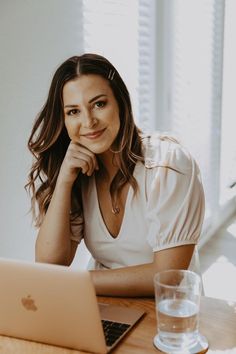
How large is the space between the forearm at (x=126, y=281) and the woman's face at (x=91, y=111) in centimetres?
35

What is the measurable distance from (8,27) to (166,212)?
0.87 metres

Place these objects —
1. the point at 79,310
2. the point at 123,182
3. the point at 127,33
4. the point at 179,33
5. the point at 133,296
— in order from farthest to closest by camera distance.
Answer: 1. the point at 179,33
2. the point at 127,33
3. the point at 123,182
4. the point at 133,296
5. the point at 79,310

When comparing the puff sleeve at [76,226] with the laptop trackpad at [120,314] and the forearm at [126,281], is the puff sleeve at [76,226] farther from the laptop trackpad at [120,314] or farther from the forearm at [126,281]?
the laptop trackpad at [120,314]

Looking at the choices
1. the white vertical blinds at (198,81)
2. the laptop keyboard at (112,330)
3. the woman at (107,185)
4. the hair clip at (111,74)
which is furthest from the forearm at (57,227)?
the white vertical blinds at (198,81)

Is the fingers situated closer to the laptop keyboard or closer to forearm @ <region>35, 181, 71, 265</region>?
forearm @ <region>35, 181, 71, 265</region>

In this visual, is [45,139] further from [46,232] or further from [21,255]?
[21,255]

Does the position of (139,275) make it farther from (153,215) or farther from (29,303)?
(29,303)

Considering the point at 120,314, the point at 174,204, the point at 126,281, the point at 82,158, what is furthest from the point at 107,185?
the point at 120,314

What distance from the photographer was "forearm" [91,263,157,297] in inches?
58.5

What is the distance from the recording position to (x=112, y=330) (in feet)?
4.17

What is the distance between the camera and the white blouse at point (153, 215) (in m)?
1.62

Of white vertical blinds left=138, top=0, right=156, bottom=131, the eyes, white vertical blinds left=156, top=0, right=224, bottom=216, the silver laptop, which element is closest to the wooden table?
the silver laptop

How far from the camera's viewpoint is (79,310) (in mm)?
1153

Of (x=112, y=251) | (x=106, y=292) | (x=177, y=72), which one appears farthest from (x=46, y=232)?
(x=177, y=72)
